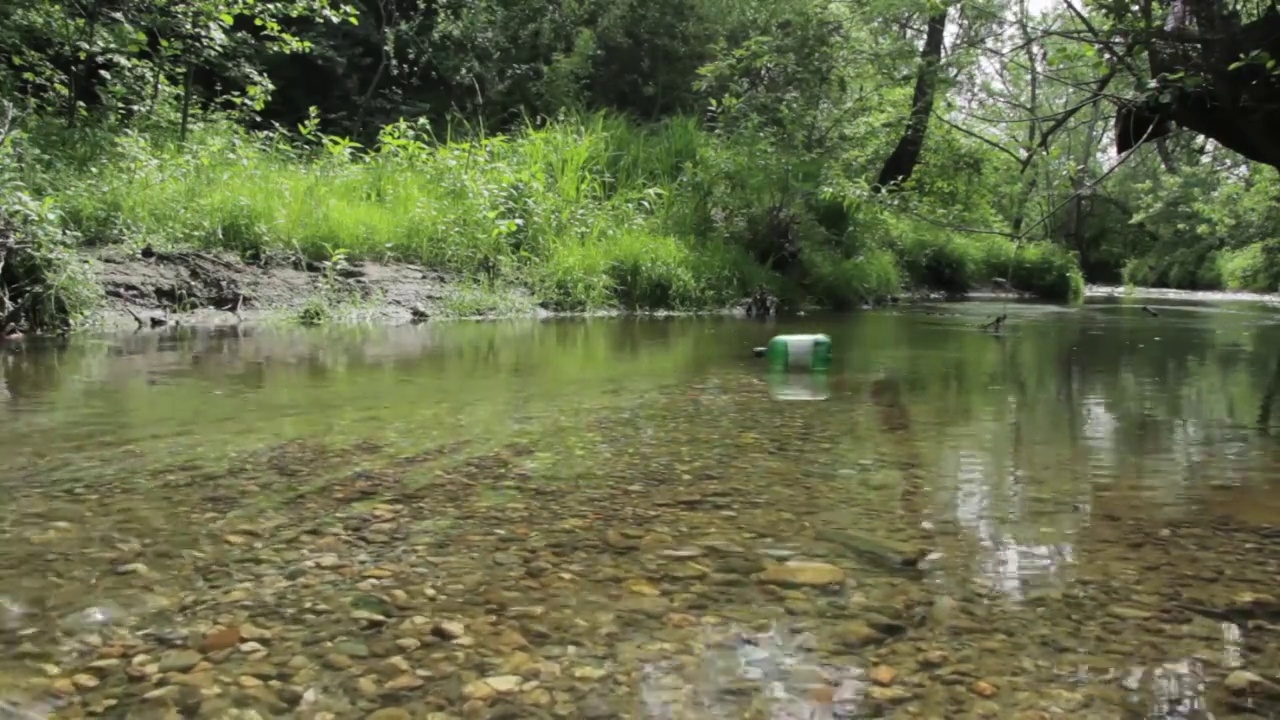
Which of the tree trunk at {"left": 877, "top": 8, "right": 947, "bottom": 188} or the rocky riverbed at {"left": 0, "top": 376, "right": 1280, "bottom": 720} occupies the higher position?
the tree trunk at {"left": 877, "top": 8, "right": 947, "bottom": 188}

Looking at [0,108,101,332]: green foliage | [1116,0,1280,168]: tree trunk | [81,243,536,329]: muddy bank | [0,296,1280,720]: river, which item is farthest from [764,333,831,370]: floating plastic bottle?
[0,108,101,332]: green foliage

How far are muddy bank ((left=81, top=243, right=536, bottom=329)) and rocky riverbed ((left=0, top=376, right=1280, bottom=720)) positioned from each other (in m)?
4.71

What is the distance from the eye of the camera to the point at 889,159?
16.0 metres

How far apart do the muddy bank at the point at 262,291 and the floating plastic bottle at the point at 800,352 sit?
3.76 m

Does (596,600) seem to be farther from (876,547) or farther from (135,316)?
(135,316)

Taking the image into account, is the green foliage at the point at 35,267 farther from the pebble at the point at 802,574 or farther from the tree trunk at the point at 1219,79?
the tree trunk at the point at 1219,79

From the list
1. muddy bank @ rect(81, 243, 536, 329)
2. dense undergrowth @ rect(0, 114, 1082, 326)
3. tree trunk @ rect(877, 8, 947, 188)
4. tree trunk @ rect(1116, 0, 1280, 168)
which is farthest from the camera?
tree trunk @ rect(877, 8, 947, 188)

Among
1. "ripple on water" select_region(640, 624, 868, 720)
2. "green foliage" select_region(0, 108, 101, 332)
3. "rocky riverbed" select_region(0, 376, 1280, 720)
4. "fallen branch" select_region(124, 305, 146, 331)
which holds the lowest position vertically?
"ripple on water" select_region(640, 624, 868, 720)

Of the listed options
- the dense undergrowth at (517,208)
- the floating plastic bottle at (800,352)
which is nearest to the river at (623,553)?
the floating plastic bottle at (800,352)

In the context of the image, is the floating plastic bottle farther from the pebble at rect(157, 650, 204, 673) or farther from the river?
the pebble at rect(157, 650, 204, 673)

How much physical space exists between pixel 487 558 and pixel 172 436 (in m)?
1.62

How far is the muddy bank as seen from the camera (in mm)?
6711

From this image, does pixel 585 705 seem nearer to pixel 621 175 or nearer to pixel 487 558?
pixel 487 558

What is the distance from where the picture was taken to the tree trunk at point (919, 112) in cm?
1305
